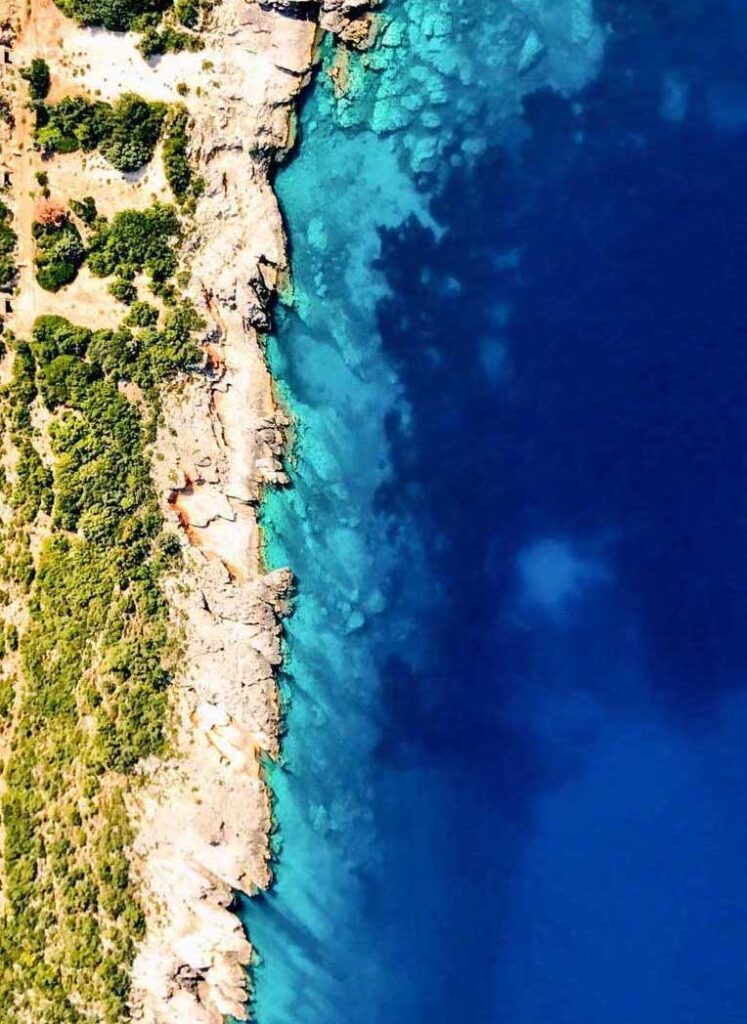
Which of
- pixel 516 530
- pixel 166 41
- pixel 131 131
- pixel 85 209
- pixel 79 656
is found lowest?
pixel 79 656

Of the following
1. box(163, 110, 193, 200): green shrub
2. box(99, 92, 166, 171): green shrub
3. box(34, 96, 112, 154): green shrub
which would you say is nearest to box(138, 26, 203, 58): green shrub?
box(99, 92, 166, 171): green shrub

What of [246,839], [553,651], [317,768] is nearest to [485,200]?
[553,651]

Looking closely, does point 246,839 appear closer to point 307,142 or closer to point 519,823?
point 519,823

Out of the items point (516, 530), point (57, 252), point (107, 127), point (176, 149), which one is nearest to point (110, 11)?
point (107, 127)

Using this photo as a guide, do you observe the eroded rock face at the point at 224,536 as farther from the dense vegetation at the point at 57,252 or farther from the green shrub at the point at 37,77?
the green shrub at the point at 37,77

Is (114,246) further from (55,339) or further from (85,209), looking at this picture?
(55,339)

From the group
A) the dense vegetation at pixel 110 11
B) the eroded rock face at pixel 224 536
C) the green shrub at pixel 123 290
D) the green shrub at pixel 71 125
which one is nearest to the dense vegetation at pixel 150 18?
the dense vegetation at pixel 110 11
